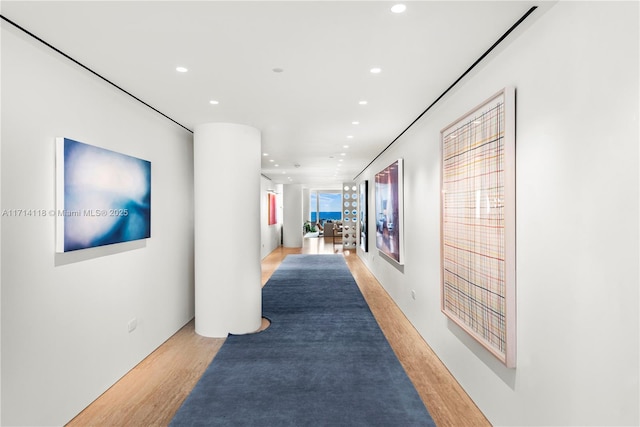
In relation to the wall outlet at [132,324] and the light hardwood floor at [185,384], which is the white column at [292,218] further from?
the wall outlet at [132,324]

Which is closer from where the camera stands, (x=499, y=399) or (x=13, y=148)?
(x=13, y=148)

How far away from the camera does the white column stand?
526 inches

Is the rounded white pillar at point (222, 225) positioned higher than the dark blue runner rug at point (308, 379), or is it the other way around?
the rounded white pillar at point (222, 225)

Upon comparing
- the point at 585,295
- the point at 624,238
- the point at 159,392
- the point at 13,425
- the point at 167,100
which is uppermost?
the point at 167,100

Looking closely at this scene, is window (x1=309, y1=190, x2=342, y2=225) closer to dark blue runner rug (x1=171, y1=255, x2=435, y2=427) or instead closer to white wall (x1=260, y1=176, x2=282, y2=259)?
white wall (x1=260, y1=176, x2=282, y2=259)

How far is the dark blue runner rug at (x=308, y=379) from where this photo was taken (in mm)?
2527

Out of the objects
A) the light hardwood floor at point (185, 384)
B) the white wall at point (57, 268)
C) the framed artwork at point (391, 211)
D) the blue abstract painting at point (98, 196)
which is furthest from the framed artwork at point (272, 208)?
the blue abstract painting at point (98, 196)

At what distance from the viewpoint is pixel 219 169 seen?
13.3 ft

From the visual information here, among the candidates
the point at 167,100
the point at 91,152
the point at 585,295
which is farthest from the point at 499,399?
the point at 167,100

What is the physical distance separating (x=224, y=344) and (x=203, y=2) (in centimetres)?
328

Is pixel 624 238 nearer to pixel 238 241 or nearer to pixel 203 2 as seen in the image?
pixel 203 2

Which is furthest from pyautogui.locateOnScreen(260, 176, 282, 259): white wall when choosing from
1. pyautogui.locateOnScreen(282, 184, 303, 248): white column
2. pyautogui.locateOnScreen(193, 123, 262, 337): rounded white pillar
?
pyautogui.locateOnScreen(193, 123, 262, 337): rounded white pillar

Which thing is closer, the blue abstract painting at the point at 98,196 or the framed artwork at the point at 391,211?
the blue abstract painting at the point at 98,196

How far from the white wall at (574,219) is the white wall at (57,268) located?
288 centimetres
